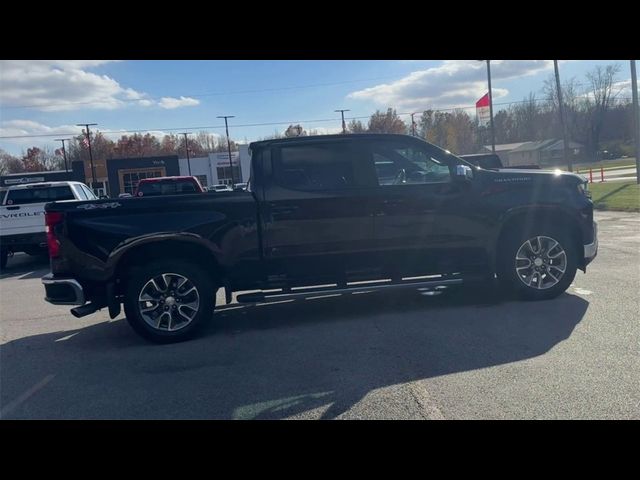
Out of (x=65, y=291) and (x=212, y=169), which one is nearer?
(x=65, y=291)

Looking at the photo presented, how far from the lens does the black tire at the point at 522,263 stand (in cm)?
714

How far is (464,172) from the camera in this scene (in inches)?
269

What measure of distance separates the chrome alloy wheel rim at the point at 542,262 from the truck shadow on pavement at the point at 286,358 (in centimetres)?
28

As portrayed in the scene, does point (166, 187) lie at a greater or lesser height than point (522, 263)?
greater

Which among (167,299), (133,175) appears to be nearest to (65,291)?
(167,299)

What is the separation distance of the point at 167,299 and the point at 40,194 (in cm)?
1023

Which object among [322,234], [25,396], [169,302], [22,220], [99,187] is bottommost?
[25,396]

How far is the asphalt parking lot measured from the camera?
14.3ft

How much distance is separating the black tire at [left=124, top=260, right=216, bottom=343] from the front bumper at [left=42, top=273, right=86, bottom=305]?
494 mm

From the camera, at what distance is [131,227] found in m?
6.25

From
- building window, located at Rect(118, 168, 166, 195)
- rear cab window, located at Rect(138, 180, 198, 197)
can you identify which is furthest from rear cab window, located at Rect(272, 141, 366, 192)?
building window, located at Rect(118, 168, 166, 195)

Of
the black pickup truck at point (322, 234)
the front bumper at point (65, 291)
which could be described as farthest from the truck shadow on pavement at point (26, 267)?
the black pickup truck at point (322, 234)

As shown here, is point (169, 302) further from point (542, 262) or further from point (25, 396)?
point (542, 262)
